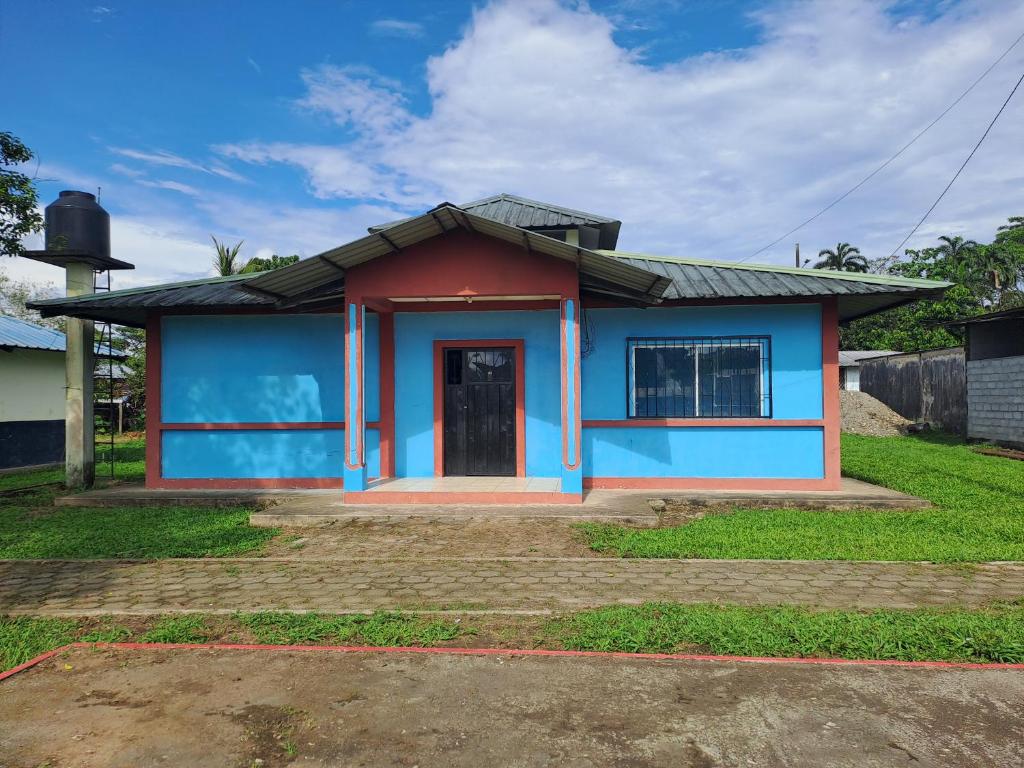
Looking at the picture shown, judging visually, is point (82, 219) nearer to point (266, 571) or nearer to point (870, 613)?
point (266, 571)

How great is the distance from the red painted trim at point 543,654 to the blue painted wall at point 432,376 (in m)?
5.58

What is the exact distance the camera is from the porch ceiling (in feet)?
24.8

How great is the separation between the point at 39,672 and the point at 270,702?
1647mm

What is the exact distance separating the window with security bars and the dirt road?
19.1 ft

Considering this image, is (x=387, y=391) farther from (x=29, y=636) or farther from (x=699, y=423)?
(x=29, y=636)

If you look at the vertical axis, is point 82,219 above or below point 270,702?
above

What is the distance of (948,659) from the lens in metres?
3.86

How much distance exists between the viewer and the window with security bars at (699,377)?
9312 mm

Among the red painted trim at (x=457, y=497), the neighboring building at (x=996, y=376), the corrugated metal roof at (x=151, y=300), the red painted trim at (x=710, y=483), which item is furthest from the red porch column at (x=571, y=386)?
the neighboring building at (x=996, y=376)

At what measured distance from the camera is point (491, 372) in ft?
32.2

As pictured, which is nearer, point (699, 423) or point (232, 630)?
point (232, 630)

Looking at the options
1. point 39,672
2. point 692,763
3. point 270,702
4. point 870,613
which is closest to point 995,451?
point 870,613

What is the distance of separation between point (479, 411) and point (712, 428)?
3.46 m

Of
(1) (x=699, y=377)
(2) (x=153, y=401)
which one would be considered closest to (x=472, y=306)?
(1) (x=699, y=377)
